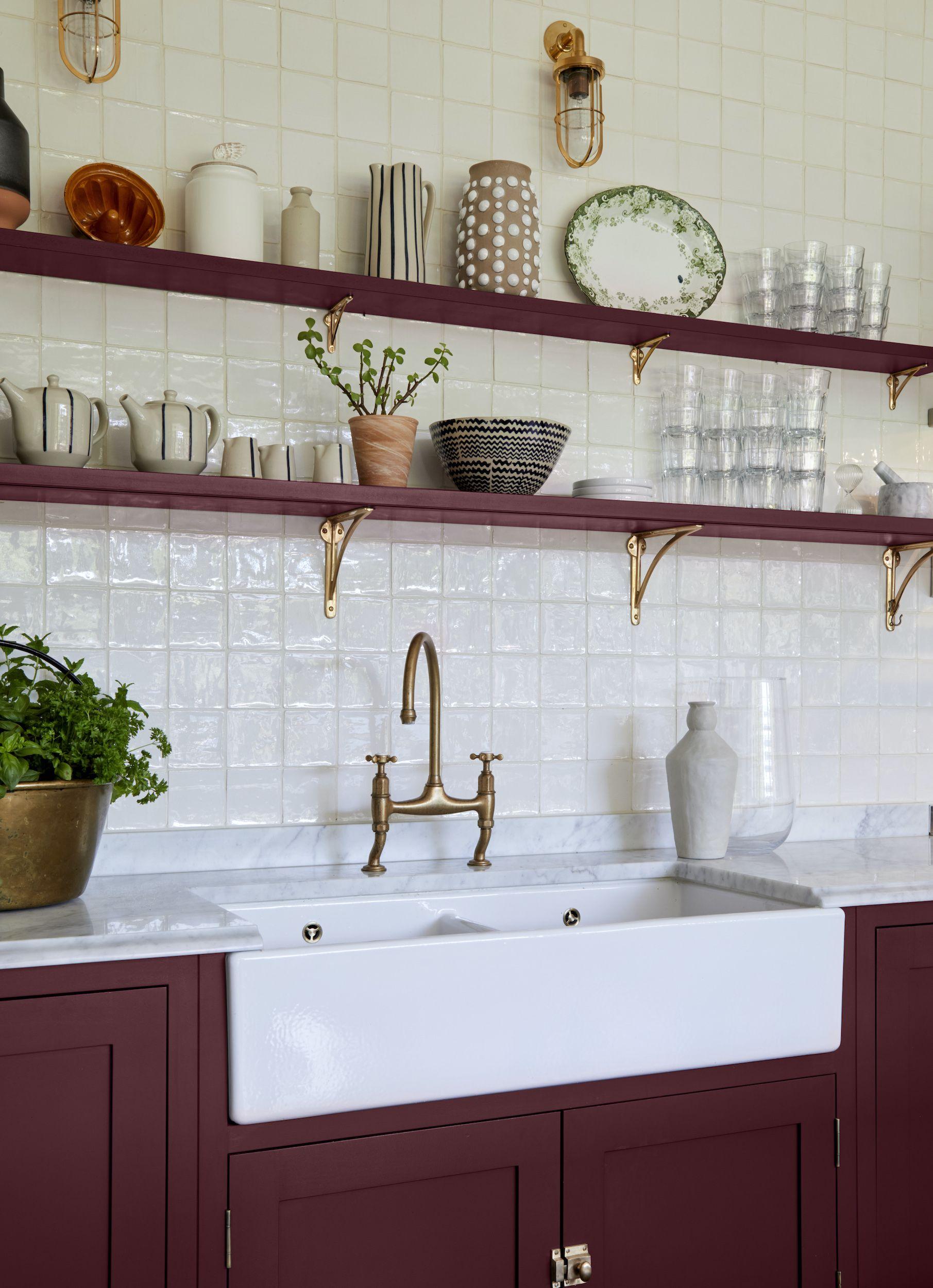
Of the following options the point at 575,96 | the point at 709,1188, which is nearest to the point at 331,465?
the point at 575,96

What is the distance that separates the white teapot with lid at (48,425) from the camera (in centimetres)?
178

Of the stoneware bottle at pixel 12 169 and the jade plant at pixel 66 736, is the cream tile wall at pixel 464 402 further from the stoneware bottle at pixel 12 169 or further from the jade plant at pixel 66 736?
the jade plant at pixel 66 736

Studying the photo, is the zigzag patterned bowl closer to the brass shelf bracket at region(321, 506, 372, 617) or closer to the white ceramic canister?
the brass shelf bracket at region(321, 506, 372, 617)

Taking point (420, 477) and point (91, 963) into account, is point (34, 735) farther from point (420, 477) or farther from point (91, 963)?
point (420, 477)

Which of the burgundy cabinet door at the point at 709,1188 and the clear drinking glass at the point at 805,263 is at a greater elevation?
the clear drinking glass at the point at 805,263

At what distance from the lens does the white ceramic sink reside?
1498 mm

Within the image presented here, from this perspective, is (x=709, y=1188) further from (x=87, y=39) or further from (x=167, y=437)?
(x=87, y=39)

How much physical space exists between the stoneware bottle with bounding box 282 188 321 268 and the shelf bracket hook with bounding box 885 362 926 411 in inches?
50.7

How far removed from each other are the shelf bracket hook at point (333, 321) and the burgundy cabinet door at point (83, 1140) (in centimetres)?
119

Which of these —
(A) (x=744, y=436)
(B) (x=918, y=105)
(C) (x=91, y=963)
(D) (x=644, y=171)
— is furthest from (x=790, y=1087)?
(B) (x=918, y=105)

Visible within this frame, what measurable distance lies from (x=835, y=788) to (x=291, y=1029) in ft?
4.76

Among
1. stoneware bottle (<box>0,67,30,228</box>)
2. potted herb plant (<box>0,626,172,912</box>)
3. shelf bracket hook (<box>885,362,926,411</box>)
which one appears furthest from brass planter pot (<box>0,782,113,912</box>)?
shelf bracket hook (<box>885,362,926,411</box>)

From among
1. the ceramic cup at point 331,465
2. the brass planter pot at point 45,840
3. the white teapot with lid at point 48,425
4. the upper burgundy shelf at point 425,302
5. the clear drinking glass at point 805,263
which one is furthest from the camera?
the clear drinking glass at point 805,263

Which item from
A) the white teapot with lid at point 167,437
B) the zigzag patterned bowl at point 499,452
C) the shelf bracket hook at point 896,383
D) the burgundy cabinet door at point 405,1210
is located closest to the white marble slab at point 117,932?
the burgundy cabinet door at point 405,1210
